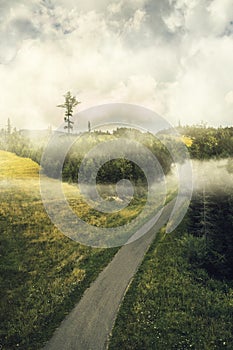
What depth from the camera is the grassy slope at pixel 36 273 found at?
20.5 m

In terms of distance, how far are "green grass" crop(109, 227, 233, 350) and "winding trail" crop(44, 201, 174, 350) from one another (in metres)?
0.77

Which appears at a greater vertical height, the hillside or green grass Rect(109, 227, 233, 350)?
the hillside

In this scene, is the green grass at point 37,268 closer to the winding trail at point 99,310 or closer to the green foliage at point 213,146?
the winding trail at point 99,310

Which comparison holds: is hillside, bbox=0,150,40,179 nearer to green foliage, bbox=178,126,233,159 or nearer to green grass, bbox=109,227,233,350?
green foliage, bbox=178,126,233,159

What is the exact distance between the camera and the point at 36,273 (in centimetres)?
2738

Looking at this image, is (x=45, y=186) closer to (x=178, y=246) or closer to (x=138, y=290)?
(x=178, y=246)

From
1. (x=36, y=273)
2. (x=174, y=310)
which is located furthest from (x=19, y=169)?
(x=174, y=310)

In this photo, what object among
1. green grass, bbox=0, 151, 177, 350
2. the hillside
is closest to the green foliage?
green grass, bbox=0, 151, 177, 350

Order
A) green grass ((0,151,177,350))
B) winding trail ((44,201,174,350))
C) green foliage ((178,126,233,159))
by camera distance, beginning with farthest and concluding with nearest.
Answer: green foliage ((178,126,233,159)) < green grass ((0,151,177,350)) < winding trail ((44,201,174,350))

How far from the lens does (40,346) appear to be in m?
18.5

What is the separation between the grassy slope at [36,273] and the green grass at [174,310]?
4776mm

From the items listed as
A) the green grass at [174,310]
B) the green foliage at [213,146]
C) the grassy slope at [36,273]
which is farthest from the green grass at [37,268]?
the green foliage at [213,146]

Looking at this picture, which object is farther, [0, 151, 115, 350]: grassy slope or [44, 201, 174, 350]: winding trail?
[0, 151, 115, 350]: grassy slope

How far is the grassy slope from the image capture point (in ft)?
67.1
